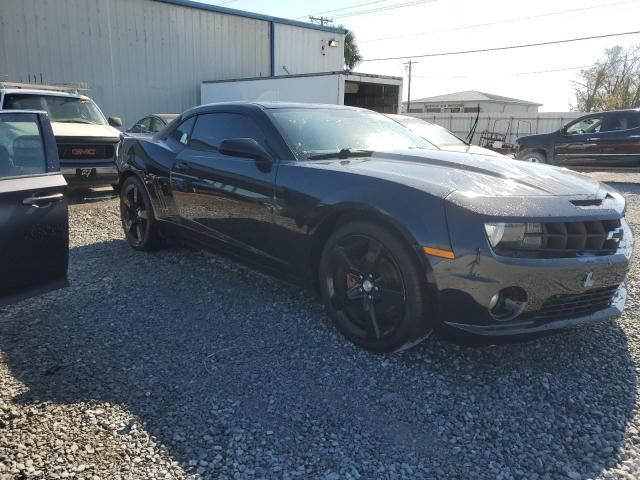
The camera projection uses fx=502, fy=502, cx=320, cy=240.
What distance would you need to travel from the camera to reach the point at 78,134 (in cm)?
843

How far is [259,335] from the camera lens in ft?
10.9

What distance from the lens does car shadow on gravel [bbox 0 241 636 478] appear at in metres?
2.19

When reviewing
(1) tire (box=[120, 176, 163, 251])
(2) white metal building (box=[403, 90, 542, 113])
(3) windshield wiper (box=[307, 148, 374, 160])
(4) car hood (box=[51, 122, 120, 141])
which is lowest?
(1) tire (box=[120, 176, 163, 251])

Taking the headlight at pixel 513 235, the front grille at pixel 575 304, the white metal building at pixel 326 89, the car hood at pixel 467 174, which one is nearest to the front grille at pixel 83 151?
the white metal building at pixel 326 89

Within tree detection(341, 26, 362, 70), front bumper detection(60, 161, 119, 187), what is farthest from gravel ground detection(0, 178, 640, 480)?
tree detection(341, 26, 362, 70)

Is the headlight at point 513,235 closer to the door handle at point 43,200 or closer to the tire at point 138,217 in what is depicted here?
the door handle at point 43,200

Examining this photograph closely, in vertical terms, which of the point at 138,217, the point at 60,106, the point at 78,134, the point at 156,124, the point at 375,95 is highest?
the point at 375,95

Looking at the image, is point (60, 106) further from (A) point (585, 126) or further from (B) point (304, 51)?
(B) point (304, 51)

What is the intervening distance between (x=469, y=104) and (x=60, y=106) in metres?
47.3

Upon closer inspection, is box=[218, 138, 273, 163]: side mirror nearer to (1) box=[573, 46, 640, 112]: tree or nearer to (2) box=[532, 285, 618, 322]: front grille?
A: (2) box=[532, 285, 618, 322]: front grille

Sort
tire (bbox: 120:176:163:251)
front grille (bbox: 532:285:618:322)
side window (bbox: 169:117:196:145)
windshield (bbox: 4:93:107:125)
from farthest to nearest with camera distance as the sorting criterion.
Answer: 1. windshield (bbox: 4:93:107:125)
2. tire (bbox: 120:176:163:251)
3. side window (bbox: 169:117:196:145)
4. front grille (bbox: 532:285:618:322)

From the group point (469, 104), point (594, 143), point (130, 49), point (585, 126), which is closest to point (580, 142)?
point (594, 143)

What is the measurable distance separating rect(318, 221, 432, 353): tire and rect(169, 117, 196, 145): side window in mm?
2069

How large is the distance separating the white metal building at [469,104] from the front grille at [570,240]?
1937 inches
